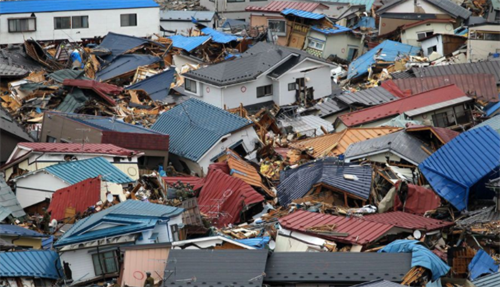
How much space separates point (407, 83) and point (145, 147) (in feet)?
38.6

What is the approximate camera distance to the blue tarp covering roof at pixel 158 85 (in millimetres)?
44250

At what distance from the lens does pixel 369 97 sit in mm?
40500

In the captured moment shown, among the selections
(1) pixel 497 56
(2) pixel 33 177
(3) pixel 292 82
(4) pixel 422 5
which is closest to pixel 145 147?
(2) pixel 33 177

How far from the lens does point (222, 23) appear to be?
59.1m

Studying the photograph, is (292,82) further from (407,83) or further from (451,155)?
(451,155)

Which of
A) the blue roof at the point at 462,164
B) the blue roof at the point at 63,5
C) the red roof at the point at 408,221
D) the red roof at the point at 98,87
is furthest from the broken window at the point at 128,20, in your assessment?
the red roof at the point at 408,221

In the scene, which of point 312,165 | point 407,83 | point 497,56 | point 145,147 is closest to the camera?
point 312,165

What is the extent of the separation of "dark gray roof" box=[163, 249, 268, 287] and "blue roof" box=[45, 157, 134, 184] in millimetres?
8429

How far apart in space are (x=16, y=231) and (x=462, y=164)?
11962 millimetres

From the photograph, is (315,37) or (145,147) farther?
(315,37)

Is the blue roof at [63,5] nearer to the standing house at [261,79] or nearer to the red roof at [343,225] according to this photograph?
the standing house at [261,79]

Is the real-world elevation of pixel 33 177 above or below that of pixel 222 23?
above

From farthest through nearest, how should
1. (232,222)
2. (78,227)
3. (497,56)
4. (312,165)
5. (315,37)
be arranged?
(315,37) → (497,56) → (312,165) → (232,222) → (78,227)

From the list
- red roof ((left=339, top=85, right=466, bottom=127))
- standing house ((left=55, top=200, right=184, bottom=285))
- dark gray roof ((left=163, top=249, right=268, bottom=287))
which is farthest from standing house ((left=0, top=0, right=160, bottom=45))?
dark gray roof ((left=163, top=249, right=268, bottom=287))
